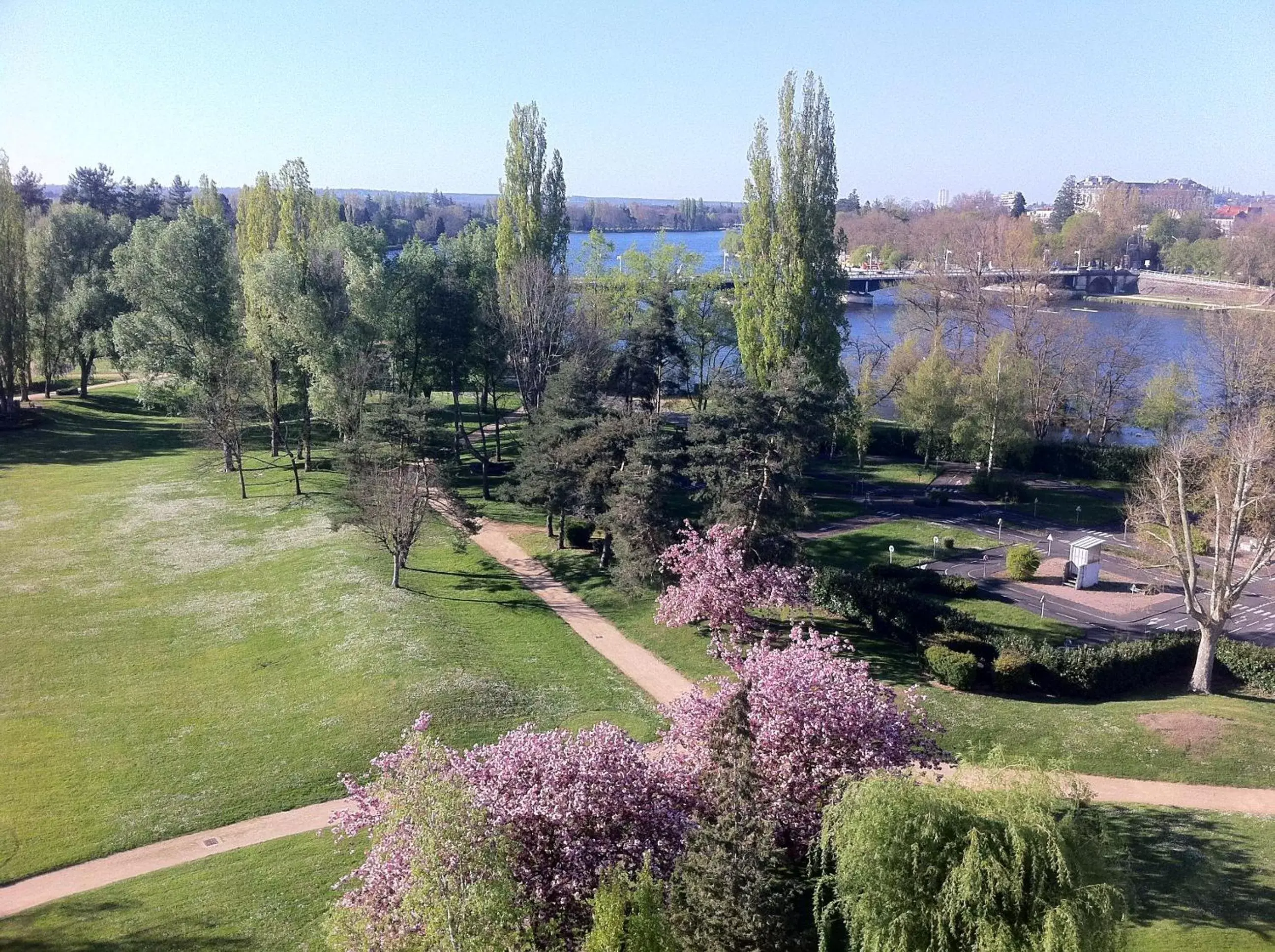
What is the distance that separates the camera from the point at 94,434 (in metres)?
60.9

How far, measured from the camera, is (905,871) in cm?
1268

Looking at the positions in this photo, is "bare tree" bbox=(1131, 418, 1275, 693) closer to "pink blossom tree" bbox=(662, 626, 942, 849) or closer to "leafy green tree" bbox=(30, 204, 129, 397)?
"pink blossom tree" bbox=(662, 626, 942, 849)

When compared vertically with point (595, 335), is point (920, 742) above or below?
below

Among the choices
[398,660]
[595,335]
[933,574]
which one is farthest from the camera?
[595,335]

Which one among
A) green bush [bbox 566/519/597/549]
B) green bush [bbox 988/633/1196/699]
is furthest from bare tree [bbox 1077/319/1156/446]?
green bush [bbox 566/519/597/549]

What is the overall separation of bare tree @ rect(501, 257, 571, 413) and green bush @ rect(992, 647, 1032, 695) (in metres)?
29.1

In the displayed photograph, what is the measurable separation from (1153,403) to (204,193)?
3058 inches

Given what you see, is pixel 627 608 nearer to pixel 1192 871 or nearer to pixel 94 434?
pixel 1192 871

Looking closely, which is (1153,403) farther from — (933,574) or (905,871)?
(905,871)

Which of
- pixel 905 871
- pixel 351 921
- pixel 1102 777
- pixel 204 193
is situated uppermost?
pixel 204 193

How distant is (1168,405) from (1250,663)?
1207 inches

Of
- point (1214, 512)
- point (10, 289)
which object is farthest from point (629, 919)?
point (10, 289)

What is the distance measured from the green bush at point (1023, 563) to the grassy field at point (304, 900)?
17.5 meters

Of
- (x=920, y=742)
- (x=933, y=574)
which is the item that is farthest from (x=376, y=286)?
(x=920, y=742)
